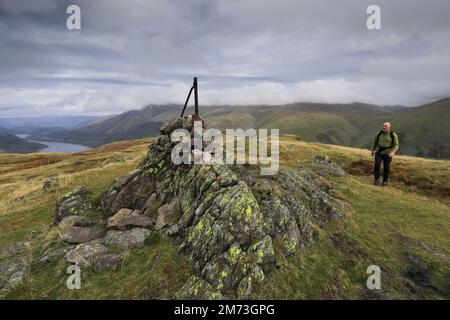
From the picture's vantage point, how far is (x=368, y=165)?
38000 millimetres

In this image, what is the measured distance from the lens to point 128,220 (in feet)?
56.2

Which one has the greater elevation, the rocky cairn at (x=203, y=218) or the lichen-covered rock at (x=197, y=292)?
the rocky cairn at (x=203, y=218)

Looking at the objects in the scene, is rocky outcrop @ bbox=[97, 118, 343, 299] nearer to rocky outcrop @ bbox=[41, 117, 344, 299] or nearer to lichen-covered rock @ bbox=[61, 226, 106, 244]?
rocky outcrop @ bbox=[41, 117, 344, 299]

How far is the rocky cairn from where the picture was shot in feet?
42.1

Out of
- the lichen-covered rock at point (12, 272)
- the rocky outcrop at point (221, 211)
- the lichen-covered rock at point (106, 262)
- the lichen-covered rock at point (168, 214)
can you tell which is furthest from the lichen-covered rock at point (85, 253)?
the lichen-covered rock at point (168, 214)

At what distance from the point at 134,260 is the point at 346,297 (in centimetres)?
968

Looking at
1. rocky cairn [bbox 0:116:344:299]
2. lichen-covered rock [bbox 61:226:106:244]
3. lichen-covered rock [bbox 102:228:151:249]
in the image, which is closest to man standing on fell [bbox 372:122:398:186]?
rocky cairn [bbox 0:116:344:299]

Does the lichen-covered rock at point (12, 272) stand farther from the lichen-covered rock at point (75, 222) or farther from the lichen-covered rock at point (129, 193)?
the lichen-covered rock at point (129, 193)

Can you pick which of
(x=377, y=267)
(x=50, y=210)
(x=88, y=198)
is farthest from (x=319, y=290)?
(x=50, y=210)

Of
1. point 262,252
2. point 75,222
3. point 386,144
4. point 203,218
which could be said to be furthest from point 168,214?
Answer: point 386,144

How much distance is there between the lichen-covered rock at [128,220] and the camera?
16859 mm

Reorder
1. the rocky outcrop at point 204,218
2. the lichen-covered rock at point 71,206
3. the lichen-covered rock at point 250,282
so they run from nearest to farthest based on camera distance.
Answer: the lichen-covered rock at point 250,282, the rocky outcrop at point 204,218, the lichen-covered rock at point 71,206

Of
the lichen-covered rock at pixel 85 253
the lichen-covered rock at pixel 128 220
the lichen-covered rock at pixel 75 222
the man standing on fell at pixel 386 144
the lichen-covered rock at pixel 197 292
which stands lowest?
the lichen-covered rock at pixel 197 292

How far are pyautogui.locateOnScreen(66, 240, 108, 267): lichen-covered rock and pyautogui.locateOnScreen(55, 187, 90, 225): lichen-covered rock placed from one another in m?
5.35
